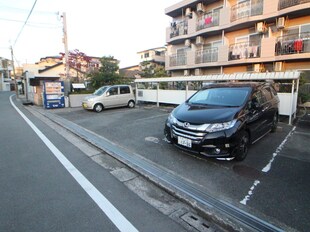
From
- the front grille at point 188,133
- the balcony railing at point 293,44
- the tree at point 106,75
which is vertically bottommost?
the front grille at point 188,133

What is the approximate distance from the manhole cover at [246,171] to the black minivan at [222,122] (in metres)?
0.22

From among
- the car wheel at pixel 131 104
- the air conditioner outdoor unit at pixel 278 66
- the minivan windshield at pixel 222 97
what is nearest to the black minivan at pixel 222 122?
the minivan windshield at pixel 222 97

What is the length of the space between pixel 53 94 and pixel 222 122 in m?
13.0

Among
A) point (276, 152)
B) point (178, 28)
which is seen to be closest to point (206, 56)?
point (178, 28)

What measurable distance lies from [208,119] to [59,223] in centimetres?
294

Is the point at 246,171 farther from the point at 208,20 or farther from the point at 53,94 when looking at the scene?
the point at 208,20

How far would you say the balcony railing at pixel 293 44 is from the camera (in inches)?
430

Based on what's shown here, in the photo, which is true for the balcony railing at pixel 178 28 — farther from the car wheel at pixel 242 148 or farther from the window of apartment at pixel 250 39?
the car wheel at pixel 242 148

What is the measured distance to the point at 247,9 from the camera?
13195mm

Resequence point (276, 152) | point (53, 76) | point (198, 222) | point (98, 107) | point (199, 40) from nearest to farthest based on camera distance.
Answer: point (198, 222) < point (276, 152) < point (98, 107) < point (199, 40) < point (53, 76)

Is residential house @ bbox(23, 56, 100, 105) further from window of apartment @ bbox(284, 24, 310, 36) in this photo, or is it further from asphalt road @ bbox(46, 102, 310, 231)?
window of apartment @ bbox(284, 24, 310, 36)

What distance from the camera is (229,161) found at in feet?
13.2

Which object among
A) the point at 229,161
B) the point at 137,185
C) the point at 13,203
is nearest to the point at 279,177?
the point at 229,161

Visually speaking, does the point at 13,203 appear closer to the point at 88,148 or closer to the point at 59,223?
the point at 59,223
